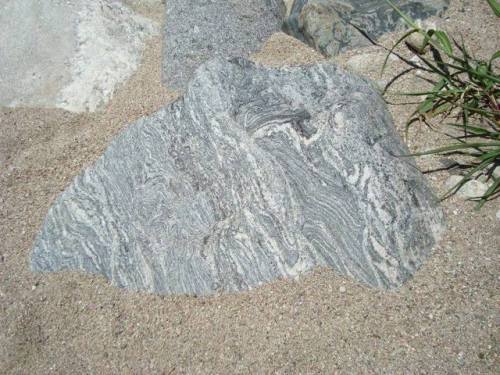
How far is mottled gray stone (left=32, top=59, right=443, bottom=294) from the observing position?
2.14 m

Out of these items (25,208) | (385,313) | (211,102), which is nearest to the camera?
(385,313)

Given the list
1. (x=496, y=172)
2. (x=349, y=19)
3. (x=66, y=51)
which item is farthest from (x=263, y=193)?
(x=66, y=51)

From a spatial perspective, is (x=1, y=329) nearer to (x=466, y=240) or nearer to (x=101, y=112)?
(x=101, y=112)

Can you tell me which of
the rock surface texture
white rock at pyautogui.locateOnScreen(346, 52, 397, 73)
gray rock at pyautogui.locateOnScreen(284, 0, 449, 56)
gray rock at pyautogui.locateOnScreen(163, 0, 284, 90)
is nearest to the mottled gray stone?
white rock at pyautogui.locateOnScreen(346, 52, 397, 73)

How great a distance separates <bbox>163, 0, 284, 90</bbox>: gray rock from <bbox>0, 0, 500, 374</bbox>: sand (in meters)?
0.99

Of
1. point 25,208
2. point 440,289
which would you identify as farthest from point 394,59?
point 25,208

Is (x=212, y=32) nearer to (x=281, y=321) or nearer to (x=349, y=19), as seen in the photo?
(x=349, y=19)

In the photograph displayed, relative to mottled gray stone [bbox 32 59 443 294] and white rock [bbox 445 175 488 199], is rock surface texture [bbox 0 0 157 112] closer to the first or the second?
mottled gray stone [bbox 32 59 443 294]

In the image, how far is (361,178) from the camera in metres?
2.14

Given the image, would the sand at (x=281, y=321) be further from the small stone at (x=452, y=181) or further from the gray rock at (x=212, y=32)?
the gray rock at (x=212, y=32)

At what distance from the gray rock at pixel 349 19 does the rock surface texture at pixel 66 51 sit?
1065 millimetres

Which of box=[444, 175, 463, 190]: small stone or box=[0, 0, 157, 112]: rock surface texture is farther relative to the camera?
box=[0, 0, 157, 112]: rock surface texture

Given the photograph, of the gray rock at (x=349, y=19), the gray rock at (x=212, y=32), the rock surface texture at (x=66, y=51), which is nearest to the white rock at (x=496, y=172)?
the gray rock at (x=349, y=19)

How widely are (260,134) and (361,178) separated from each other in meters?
0.44
